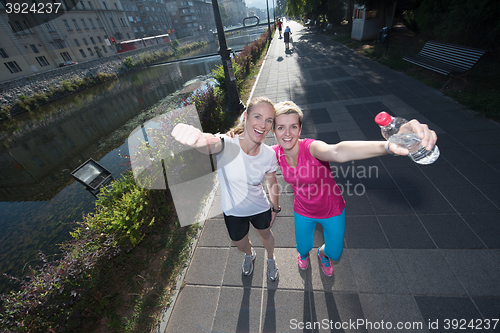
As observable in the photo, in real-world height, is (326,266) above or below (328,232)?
below

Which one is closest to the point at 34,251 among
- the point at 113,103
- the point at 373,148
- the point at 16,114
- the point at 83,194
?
the point at 83,194

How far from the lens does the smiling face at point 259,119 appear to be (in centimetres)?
193

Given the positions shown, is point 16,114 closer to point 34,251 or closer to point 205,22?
point 34,251

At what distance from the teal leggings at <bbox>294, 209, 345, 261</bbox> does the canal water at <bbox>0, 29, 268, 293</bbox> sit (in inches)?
147

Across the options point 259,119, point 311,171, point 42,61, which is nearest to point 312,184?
point 311,171

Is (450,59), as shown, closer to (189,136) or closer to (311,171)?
(311,171)

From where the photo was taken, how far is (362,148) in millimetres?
1567

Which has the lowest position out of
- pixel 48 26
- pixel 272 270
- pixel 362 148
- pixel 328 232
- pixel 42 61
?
pixel 272 270

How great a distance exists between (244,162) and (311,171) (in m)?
0.68

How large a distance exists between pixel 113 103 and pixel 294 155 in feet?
67.5

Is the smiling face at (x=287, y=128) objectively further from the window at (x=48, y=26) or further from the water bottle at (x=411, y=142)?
the window at (x=48, y=26)

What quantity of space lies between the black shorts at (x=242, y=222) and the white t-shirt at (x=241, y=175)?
76 mm

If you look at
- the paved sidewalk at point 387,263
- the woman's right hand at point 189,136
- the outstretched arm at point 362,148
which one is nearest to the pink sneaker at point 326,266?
the paved sidewalk at point 387,263

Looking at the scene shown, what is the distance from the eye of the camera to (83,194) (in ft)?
21.9
